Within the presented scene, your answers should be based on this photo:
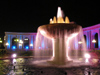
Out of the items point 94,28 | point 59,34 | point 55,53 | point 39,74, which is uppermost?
point 94,28

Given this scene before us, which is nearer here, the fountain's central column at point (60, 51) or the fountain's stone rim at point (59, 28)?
the fountain's stone rim at point (59, 28)

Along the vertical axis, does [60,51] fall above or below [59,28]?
below

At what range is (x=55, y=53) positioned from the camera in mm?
11750

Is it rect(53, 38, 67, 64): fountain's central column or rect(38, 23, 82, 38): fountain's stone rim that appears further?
rect(53, 38, 67, 64): fountain's central column

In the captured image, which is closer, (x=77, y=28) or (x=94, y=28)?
(x=77, y=28)

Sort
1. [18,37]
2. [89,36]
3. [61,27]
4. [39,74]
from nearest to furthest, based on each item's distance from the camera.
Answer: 1. [39,74]
2. [61,27]
3. [89,36]
4. [18,37]

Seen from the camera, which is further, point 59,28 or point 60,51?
point 60,51

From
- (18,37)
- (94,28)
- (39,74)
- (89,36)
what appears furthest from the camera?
(18,37)

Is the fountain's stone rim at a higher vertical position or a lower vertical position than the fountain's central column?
higher

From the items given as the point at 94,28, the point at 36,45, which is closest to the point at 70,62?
the point at 94,28

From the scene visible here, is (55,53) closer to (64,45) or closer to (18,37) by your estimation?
(64,45)

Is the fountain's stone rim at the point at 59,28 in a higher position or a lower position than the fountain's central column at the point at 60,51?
higher

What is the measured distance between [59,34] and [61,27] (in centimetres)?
83

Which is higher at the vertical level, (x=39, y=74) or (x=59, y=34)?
(x=59, y=34)
